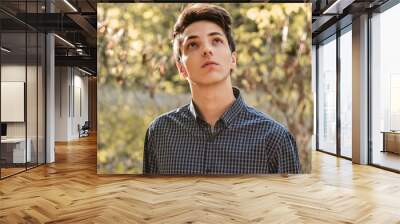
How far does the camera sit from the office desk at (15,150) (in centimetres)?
679

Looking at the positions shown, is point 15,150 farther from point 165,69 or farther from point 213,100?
point 213,100

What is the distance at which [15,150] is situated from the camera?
7.21 metres

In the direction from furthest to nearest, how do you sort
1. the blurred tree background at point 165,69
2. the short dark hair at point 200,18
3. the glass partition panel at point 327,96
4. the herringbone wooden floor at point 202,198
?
1. the glass partition panel at point 327,96
2. the blurred tree background at point 165,69
3. the short dark hair at point 200,18
4. the herringbone wooden floor at point 202,198

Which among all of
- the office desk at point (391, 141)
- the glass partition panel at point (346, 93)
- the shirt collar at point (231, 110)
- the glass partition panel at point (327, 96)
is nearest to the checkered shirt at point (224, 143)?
the shirt collar at point (231, 110)

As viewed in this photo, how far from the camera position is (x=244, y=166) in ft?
A: 19.8

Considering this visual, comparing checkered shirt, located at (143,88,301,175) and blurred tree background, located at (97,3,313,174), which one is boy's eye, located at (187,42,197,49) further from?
checkered shirt, located at (143,88,301,175)

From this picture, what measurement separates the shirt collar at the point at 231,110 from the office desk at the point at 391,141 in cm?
309

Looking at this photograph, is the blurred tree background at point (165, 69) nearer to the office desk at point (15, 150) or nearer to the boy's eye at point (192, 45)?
the boy's eye at point (192, 45)

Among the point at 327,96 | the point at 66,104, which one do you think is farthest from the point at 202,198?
the point at 66,104

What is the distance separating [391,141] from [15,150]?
675 cm

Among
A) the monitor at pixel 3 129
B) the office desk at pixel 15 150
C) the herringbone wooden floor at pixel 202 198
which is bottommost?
the herringbone wooden floor at pixel 202 198

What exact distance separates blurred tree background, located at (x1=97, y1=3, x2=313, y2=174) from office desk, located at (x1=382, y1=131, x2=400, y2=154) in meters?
2.03

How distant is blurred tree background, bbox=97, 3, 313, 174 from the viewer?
6.24m

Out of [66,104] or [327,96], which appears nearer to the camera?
[327,96]
